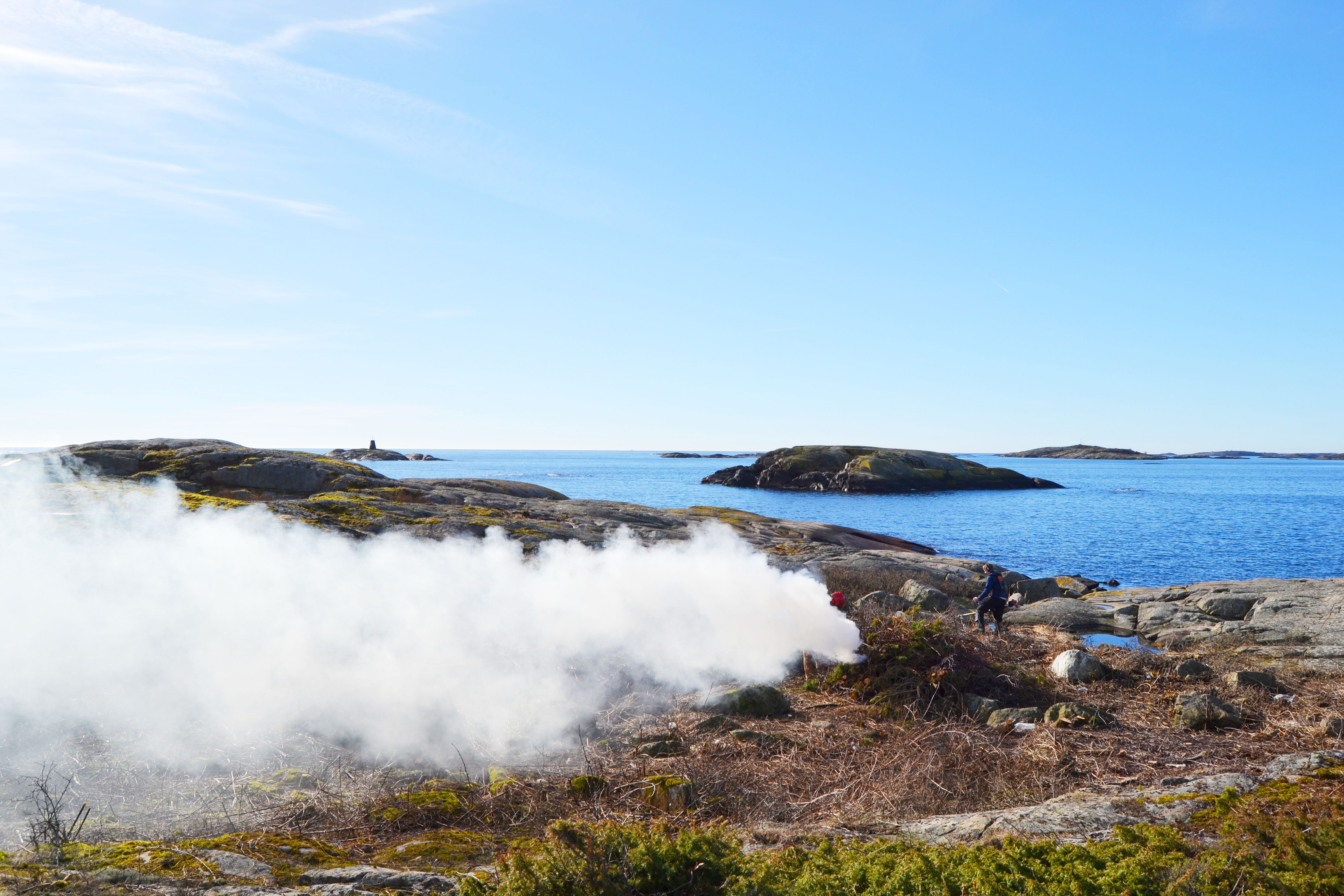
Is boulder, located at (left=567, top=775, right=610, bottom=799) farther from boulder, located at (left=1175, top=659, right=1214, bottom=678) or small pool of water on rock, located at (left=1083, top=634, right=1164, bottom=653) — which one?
small pool of water on rock, located at (left=1083, top=634, right=1164, bottom=653)

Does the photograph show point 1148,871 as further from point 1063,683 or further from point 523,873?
point 1063,683

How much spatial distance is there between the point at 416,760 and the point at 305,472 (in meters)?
20.1

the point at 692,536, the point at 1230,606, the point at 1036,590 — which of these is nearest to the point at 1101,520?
the point at 1036,590

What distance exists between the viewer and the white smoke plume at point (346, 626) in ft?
29.9

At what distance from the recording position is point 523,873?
14.4 feet

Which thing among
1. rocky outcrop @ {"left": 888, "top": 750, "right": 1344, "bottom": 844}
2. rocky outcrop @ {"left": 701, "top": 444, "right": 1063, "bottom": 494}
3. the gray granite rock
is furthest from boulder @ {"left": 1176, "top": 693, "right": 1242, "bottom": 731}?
rocky outcrop @ {"left": 701, "top": 444, "right": 1063, "bottom": 494}

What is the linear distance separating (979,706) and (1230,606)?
48.3 ft

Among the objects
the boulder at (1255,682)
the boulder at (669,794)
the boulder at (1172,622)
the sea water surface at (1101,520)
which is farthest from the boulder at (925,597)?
the sea water surface at (1101,520)

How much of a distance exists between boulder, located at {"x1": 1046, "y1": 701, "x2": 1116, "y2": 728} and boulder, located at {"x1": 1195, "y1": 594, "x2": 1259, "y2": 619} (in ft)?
43.2

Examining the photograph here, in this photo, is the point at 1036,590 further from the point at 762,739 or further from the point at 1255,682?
the point at 762,739

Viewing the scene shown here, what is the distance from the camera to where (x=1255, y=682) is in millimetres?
11969

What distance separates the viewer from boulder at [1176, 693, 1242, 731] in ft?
33.4

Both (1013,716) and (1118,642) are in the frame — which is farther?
(1118,642)

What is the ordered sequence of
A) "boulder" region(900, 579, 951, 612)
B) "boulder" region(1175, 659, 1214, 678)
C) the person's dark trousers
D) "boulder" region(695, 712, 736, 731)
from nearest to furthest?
"boulder" region(695, 712, 736, 731), "boulder" region(1175, 659, 1214, 678), the person's dark trousers, "boulder" region(900, 579, 951, 612)
